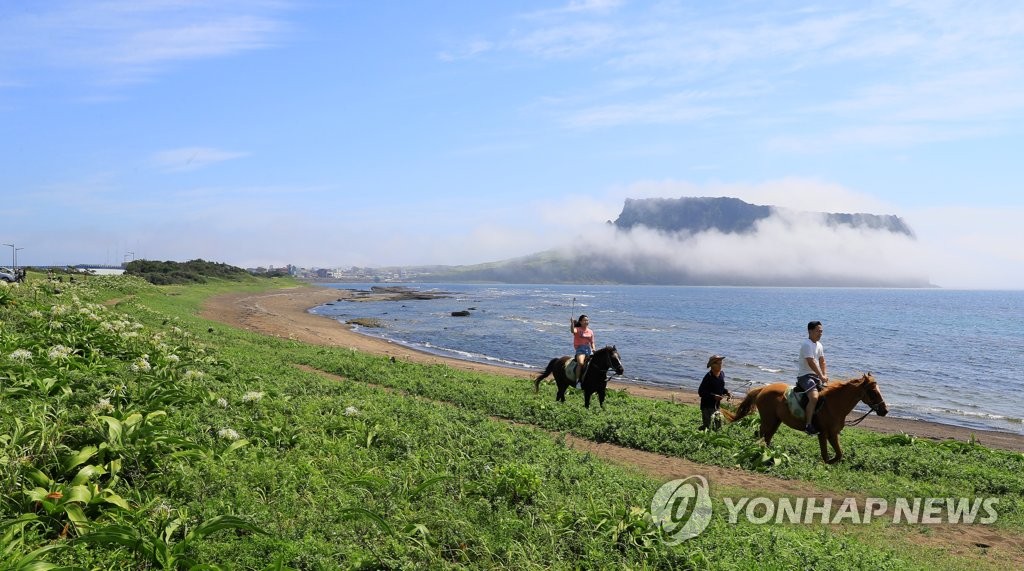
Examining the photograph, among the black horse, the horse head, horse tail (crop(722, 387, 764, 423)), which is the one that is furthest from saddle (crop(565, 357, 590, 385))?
the horse head

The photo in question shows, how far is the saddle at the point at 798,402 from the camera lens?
12016 millimetres

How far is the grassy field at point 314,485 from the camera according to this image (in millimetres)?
5773

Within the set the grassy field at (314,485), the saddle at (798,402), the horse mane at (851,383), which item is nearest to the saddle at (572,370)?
the grassy field at (314,485)

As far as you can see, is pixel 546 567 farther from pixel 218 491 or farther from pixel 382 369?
pixel 382 369

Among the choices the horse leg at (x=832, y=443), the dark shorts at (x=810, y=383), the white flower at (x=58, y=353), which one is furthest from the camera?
the horse leg at (x=832, y=443)

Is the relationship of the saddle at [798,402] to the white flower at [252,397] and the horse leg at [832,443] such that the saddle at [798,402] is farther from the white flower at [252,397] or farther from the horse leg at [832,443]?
the white flower at [252,397]

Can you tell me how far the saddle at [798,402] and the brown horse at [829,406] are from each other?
48mm

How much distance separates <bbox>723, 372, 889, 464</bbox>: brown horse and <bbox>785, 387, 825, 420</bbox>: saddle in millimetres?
48

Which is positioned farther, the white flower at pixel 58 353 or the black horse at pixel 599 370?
the black horse at pixel 599 370

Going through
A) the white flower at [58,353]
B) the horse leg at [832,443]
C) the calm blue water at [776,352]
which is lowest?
the calm blue water at [776,352]

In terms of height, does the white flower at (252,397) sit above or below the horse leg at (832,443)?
above

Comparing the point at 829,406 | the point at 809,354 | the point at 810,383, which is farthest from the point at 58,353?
the point at 829,406

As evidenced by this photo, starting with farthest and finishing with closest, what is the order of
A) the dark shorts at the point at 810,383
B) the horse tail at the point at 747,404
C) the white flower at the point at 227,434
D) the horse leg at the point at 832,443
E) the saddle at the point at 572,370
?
the saddle at the point at 572,370 → the horse tail at the point at 747,404 → the horse leg at the point at 832,443 → the dark shorts at the point at 810,383 → the white flower at the point at 227,434

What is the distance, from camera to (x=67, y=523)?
18.4ft
